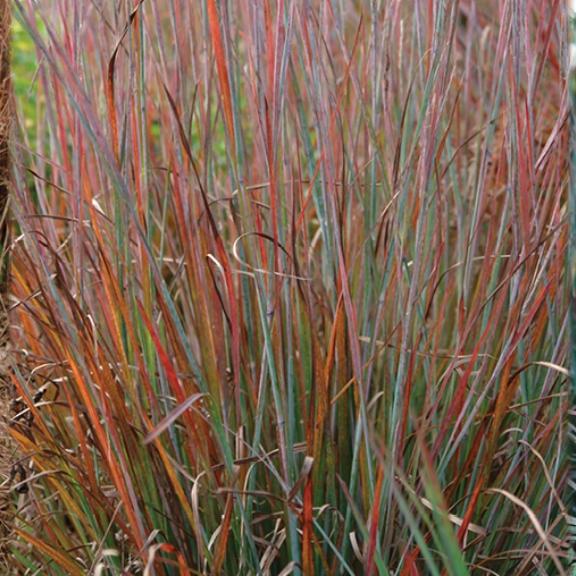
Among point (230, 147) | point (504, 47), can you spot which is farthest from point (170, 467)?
point (504, 47)

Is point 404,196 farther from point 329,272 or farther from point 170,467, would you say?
point 170,467

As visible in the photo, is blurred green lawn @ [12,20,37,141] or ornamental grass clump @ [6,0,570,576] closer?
ornamental grass clump @ [6,0,570,576]

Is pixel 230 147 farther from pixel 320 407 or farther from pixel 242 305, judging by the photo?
pixel 320 407

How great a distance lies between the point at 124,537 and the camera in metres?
1.18

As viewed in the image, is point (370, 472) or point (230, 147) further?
point (230, 147)

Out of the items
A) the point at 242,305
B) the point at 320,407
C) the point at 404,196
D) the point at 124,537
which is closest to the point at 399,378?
the point at 320,407

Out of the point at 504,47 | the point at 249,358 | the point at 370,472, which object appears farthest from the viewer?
the point at 249,358

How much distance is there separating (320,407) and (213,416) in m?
0.13

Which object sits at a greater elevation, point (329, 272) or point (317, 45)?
point (317, 45)

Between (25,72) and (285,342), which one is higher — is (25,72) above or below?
above

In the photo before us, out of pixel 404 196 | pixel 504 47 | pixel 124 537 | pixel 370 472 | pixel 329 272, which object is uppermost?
pixel 504 47

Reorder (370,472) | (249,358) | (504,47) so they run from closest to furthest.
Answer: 1. (370,472)
2. (504,47)
3. (249,358)

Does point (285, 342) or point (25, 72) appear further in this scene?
point (25, 72)

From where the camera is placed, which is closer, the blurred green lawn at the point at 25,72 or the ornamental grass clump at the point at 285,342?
the ornamental grass clump at the point at 285,342
